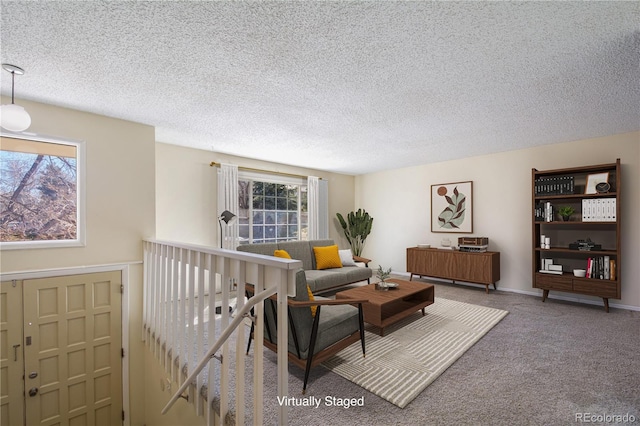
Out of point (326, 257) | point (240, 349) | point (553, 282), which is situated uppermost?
point (240, 349)

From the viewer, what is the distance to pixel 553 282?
395cm

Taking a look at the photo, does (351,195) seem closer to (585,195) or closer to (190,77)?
(585,195)

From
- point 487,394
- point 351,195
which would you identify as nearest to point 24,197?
point 487,394

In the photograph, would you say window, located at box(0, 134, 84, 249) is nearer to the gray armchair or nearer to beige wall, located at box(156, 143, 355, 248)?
beige wall, located at box(156, 143, 355, 248)

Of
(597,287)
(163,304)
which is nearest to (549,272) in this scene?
(597,287)

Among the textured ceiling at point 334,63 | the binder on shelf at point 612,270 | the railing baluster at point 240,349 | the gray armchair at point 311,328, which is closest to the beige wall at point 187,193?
the textured ceiling at point 334,63

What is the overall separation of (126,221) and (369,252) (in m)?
5.23

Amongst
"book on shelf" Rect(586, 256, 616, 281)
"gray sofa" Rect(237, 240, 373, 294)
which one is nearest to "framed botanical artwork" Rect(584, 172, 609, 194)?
"book on shelf" Rect(586, 256, 616, 281)

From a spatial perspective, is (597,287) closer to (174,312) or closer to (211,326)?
(211,326)

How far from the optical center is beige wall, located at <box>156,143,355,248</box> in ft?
13.4

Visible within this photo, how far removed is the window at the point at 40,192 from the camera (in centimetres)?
249

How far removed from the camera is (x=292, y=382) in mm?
2152

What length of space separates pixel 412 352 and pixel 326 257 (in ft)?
7.81

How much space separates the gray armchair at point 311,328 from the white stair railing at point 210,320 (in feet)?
1.31
